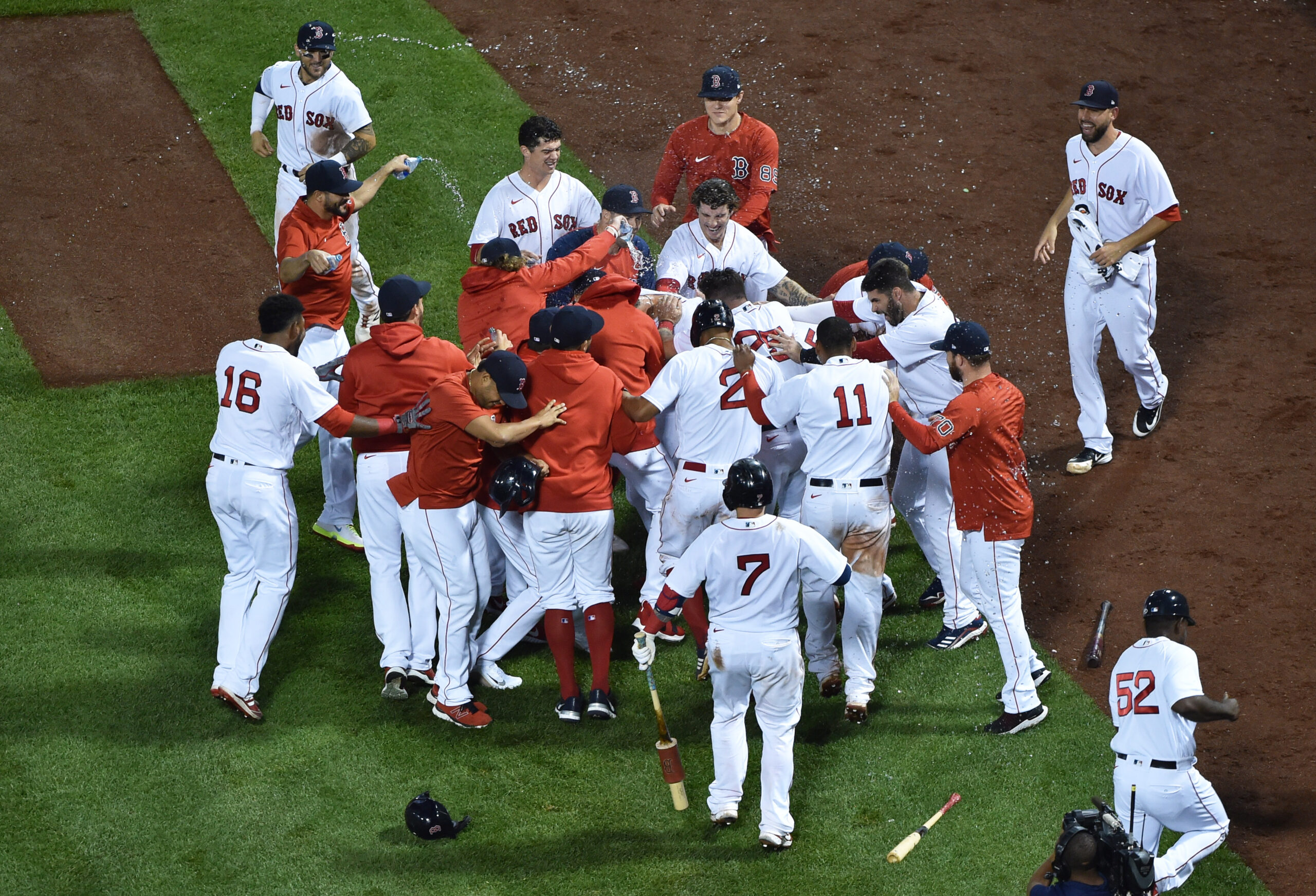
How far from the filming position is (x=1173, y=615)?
5.67 metres

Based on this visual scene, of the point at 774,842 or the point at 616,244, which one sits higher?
the point at 616,244

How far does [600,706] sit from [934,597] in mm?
2009

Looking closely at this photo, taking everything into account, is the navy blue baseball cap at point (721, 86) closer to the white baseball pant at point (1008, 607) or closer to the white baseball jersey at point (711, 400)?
the white baseball jersey at point (711, 400)

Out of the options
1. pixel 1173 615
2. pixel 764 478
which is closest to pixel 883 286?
pixel 764 478

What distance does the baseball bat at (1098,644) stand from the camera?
7207 mm

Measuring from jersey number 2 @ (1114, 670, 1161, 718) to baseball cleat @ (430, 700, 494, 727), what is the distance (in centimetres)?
292

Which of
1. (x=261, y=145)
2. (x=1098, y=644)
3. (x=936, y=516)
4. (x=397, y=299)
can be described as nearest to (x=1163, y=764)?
(x=1098, y=644)

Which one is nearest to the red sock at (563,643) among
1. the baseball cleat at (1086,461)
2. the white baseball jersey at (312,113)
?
the baseball cleat at (1086,461)

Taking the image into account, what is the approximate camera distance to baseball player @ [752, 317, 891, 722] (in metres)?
6.65

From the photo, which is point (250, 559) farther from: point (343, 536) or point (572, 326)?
point (572, 326)

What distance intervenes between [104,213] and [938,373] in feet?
22.5

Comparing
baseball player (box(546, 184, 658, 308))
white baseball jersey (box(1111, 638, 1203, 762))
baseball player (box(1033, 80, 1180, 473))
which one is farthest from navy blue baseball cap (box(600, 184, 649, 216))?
white baseball jersey (box(1111, 638, 1203, 762))

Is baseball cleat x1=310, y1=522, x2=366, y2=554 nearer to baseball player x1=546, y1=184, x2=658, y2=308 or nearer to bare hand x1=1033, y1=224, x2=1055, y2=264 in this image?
baseball player x1=546, y1=184, x2=658, y2=308

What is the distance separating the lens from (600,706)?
6910 millimetres
